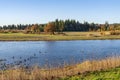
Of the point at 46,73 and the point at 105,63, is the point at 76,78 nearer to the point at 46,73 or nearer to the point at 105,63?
the point at 46,73

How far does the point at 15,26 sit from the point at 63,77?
561 feet

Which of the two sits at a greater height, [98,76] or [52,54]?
[98,76]

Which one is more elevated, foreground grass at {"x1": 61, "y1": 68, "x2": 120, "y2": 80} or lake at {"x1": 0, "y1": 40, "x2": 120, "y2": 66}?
foreground grass at {"x1": 61, "y1": 68, "x2": 120, "y2": 80}

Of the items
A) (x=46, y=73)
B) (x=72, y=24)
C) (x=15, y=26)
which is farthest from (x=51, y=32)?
(x=46, y=73)

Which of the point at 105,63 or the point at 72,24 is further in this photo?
the point at 72,24

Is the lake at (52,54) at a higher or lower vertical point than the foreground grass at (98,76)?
lower

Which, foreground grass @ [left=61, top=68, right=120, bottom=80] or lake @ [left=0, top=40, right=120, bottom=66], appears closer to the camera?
foreground grass @ [left=61, top=68, right=120, bottom=80]

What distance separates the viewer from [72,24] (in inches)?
5935

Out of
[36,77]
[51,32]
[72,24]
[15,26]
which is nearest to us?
[36,77]

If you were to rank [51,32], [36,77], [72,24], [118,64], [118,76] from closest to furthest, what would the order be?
[118,76] < [36,77] < [118,64] < [51,32] < [72,24]

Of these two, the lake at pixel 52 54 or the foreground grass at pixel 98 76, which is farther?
the lake at pixel 52 54

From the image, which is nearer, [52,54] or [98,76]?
[98,76]

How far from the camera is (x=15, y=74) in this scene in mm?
14672

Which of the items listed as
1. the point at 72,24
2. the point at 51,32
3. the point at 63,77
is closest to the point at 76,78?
the point at 63,77
